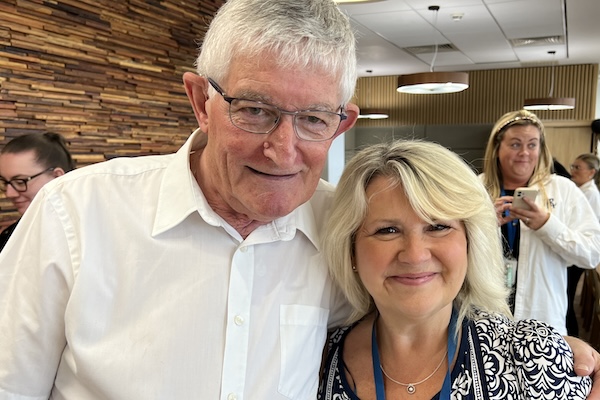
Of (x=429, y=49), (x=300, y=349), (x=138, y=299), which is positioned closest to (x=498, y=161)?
(x=300, y=349)

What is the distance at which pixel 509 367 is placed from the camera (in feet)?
4.36

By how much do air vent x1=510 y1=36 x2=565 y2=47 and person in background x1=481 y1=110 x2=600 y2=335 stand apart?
20.3 feet

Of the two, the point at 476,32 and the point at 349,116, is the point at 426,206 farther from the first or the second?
the point at 476,32

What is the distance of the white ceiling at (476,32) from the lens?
20.6 feet

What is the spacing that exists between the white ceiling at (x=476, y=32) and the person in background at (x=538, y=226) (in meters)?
2.00

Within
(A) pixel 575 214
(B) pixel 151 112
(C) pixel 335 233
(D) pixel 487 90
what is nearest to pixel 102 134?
(B) pixel 151 112

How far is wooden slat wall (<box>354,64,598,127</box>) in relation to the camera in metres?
11.1

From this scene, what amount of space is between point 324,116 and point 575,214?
2311mm

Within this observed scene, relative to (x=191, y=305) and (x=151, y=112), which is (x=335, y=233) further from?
(x=151, y=112)

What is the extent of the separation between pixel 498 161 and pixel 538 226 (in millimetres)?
516

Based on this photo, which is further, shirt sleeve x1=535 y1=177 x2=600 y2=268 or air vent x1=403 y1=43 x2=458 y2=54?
air vent x1=403 y1=43 x2=458 y2=54

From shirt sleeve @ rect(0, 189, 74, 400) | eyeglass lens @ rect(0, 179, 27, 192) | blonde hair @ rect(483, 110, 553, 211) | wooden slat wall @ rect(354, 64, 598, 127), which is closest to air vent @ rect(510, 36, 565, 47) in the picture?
wooden slat wall @ rect(354, 64, 598, 127)

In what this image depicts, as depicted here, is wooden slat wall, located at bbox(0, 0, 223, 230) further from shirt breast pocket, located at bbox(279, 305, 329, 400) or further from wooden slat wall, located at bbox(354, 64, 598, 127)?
wooden slat wall, located at bbox(354, 64, 598, 127)

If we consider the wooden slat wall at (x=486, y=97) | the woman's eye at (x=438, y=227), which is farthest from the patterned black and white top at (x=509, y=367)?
the wooden slat wall at (x=486, y=97)
